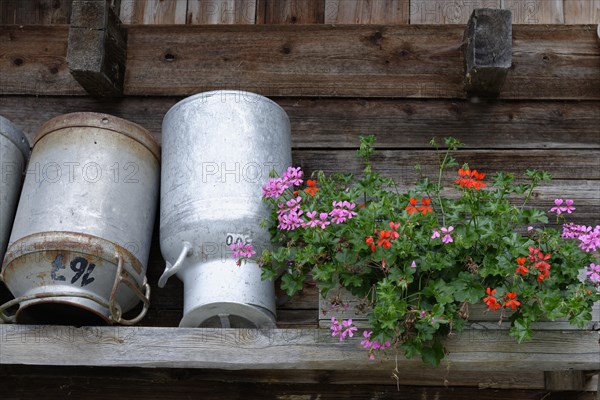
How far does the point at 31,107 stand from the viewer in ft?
9.61

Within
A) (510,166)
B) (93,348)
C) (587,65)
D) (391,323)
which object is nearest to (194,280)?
(93,348)

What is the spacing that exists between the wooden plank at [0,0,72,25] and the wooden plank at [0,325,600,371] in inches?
49.5

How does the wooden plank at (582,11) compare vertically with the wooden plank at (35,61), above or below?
above

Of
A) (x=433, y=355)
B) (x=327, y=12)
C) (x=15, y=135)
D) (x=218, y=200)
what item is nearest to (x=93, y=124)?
(x=15, y=135)

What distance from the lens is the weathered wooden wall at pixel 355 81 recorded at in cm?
281

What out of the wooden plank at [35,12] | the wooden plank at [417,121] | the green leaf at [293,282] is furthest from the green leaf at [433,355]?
the wooden plank at [35,12]

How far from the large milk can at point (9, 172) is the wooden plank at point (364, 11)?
1.10 meters

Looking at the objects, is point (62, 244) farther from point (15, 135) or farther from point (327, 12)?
point (327, 12)

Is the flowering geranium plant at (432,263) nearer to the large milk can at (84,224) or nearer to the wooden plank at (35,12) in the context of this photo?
the large milk can at (84,224)

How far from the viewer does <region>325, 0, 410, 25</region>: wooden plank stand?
304cm

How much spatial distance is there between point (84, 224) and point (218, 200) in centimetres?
35

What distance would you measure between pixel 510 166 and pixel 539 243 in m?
0.68

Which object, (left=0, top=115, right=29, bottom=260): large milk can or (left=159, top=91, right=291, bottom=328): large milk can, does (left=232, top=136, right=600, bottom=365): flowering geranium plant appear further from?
(left=0, top=115, right=29, bottom=260): large milk can

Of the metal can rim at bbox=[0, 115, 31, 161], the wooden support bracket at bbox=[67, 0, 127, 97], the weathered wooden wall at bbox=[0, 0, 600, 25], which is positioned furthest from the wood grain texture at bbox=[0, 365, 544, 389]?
the weathered wooden wall at bbox=[0, 0, 600, 25]
